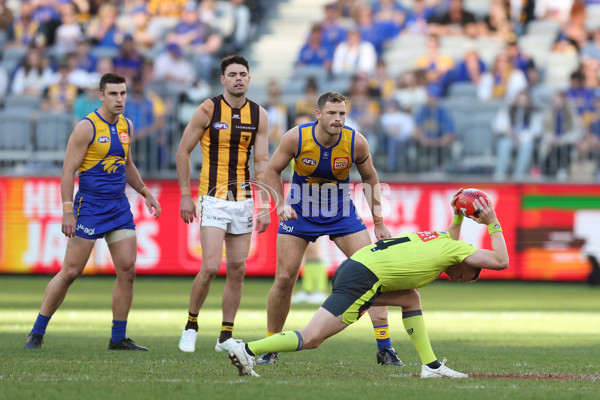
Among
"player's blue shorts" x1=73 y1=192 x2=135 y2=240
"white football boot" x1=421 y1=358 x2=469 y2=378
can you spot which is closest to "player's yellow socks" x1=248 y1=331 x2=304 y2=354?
"white football boot" x1=421 y1=358 x2=469 y2=378

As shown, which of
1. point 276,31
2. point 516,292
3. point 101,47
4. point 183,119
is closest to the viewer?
point 516,292

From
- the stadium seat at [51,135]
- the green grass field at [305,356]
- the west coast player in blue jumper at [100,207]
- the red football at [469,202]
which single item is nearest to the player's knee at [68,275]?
the west coast player in blue jumper at [100,207]

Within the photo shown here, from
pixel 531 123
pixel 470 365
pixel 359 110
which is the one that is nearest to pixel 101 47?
pixel 359 110

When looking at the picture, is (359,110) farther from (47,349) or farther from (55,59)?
(47,349)

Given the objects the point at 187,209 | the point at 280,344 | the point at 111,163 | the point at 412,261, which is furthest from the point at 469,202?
the point at 111,163

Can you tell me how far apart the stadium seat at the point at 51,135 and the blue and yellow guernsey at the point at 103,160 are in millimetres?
10305

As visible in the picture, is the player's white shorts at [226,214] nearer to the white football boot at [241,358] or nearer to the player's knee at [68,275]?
the player's knee at [68,275]

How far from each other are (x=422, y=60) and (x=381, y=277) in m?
15.7

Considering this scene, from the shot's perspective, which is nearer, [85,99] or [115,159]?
[115,159]

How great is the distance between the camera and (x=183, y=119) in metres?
20.2

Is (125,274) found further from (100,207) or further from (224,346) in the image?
(224,346)

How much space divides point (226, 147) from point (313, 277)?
6729mm

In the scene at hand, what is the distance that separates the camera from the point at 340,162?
920 cm

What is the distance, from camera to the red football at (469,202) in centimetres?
795
